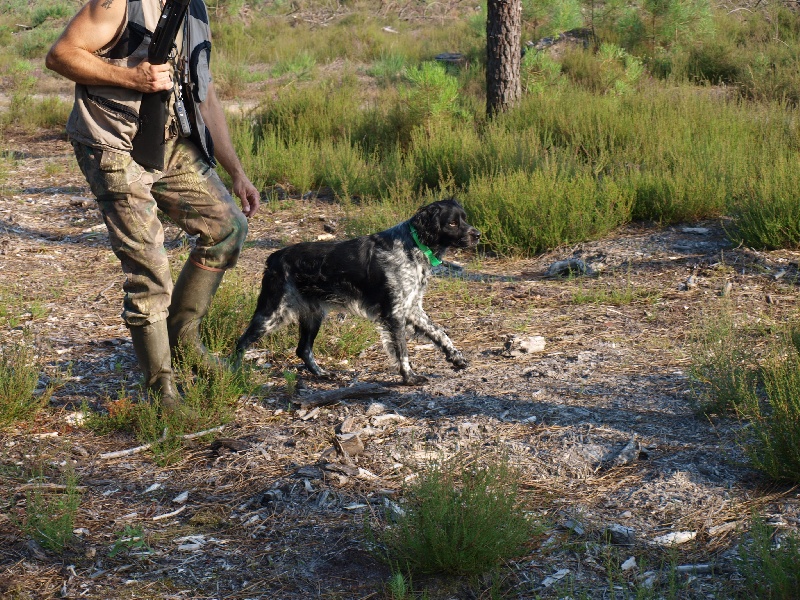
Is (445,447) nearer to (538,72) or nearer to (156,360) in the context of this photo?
(156,360)

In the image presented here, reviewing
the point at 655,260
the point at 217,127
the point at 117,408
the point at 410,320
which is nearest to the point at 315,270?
the point at 410,320

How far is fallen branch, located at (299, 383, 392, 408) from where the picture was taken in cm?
471

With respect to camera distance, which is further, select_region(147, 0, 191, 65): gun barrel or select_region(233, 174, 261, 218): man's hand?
select_region(233, 174, 261, 218): man's hand

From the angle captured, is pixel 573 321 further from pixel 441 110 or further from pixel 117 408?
pixel 441 110

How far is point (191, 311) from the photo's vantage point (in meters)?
Answer: 4.75

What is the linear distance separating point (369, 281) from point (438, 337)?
0.53 m

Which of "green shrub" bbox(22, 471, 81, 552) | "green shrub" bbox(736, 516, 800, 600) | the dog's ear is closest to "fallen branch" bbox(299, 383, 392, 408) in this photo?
the dog's ear

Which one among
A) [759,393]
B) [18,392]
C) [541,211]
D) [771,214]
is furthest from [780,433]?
[541,211]

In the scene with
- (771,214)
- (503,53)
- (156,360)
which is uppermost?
(503,53)

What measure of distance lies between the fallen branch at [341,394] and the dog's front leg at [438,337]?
0.51 meters

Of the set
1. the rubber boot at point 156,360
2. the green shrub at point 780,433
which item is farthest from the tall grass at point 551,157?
the rubber boot at point 156,360

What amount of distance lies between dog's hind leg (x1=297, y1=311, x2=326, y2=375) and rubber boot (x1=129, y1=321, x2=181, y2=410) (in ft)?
3.58

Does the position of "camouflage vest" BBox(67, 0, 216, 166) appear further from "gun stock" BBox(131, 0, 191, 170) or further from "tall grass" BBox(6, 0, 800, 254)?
"tall grass" BBox(6, 0, 800, 254)

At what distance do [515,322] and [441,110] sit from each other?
4.86 m
